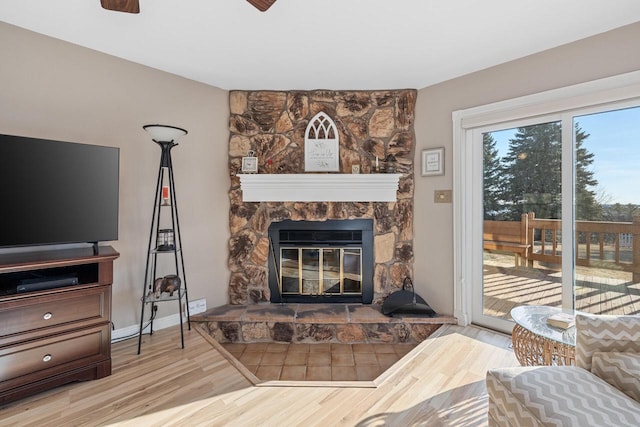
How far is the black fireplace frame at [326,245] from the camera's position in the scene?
3.06m

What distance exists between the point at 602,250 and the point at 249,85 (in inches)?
124

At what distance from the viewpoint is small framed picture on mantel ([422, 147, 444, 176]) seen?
9.25ft

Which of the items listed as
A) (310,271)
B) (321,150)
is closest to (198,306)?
(310,271)

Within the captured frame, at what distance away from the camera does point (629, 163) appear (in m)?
2.06

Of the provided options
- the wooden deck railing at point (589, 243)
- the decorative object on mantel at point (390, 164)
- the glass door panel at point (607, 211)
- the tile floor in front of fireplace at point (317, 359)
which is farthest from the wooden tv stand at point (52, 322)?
the glass door panel at point (607, 211)

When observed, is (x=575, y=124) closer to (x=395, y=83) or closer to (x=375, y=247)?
(x=395, y=83)

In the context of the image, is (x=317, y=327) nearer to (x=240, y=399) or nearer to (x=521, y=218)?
(x=240, y=399)

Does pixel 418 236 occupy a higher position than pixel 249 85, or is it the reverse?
pixel 249 85

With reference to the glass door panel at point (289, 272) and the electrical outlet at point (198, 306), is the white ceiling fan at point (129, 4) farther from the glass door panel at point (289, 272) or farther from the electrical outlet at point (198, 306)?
the electrical outlet at point (198, 306)

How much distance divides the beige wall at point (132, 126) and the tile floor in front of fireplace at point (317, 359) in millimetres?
710

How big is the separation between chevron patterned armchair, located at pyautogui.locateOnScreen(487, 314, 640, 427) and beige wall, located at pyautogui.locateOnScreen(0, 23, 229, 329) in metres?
2.53

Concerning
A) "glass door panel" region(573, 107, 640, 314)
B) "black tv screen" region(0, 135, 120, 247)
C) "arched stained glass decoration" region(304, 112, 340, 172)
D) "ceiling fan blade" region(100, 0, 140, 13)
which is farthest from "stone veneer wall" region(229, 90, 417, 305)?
"ceiling fan blade" region(100, 0, 140, 13)

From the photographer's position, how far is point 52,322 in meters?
1.76

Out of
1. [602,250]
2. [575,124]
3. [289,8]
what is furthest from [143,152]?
[602,250]
